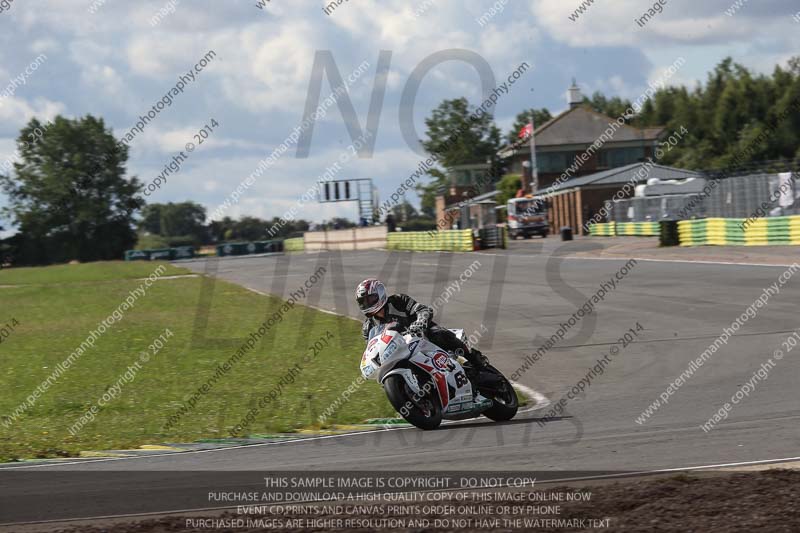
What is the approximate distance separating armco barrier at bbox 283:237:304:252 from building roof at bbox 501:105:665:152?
24.3 m

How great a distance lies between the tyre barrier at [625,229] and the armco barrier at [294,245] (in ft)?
145

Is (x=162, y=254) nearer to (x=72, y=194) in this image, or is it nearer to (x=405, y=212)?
(x=72, y=194)

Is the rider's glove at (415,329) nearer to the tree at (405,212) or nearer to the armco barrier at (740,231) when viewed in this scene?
the armco barrier at (740,231)

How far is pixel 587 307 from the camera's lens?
76.4 ft

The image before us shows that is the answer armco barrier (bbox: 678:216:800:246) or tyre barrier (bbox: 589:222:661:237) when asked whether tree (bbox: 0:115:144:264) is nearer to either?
tyre barrier (bbox: 589:222:661:237)

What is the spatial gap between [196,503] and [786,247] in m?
30.7

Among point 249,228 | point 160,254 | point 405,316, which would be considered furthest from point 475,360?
point 249,228

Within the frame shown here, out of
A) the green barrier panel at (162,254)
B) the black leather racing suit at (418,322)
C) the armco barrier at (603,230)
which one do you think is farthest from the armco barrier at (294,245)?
the black leather racing suit at (418,322)

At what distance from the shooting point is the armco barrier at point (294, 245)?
10368 cm

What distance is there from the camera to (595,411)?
441 inches

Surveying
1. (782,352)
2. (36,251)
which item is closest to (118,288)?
(782,352)

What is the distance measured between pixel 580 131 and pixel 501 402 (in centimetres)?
8896

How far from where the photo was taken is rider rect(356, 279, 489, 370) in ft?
34.0

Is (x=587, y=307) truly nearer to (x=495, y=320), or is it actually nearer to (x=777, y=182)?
(x=495, y=320)
